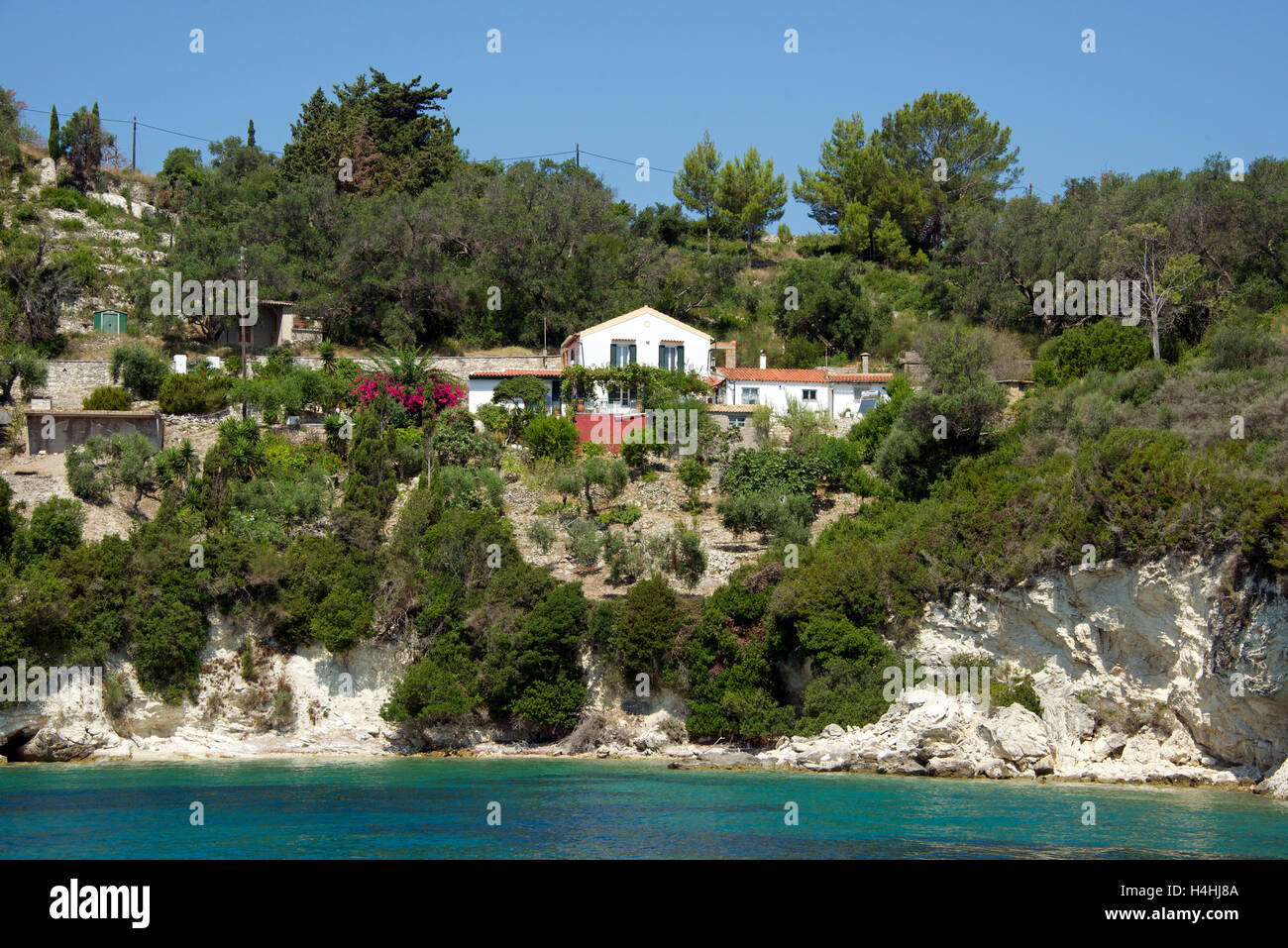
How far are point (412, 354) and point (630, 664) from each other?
1711 cm

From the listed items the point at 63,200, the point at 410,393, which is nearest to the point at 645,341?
the point at 410,393

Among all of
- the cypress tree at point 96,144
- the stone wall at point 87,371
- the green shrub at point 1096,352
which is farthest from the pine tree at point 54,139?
the green shrub at point 1096,352

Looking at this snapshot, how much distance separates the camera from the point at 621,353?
152 feet

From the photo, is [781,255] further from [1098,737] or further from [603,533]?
[1098,737]

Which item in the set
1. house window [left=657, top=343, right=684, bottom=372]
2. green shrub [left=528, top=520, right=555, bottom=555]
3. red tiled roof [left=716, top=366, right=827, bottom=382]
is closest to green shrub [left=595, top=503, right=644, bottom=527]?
green shrub [left=528, top=520, right=555, bottom=555]

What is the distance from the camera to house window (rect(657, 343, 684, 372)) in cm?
4678

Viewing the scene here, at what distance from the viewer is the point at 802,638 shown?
3112 cm

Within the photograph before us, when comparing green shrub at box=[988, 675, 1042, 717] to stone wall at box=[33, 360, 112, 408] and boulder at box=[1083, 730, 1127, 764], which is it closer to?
boulder at box=[1083, 730, 1127, 764]

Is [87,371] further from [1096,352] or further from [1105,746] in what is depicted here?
[1105,746]

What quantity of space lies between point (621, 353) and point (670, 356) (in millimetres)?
2018

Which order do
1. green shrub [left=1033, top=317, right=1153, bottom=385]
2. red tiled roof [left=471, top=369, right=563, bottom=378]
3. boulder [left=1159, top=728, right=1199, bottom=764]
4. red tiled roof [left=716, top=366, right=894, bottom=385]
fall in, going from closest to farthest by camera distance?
1. boulder [left=1159, top=728, right=1199, bottom=764]
2. green shrub [left=1033, top=317, right=1153, bottom=385]
3. red tiled roof [left=471, top=369, right=563, bottom=378]
4. red tiled roof [left=716, top=366, right=894, bottom=385]

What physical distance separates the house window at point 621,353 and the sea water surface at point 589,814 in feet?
66.9

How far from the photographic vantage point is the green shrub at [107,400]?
42156mm

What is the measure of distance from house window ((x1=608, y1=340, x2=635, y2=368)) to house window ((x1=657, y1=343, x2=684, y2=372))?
44.4 inches
